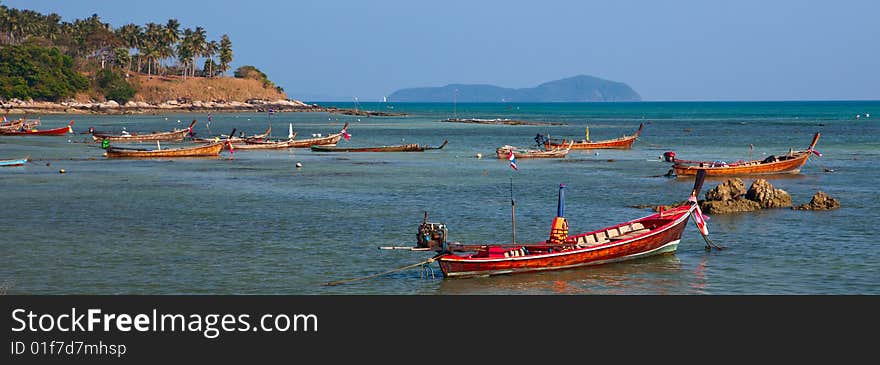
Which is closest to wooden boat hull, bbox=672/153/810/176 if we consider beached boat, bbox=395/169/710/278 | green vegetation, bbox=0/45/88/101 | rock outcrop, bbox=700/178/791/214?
rock outcrop, bbox=700/178/791/214

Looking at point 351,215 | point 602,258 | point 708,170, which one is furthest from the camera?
point 708,170

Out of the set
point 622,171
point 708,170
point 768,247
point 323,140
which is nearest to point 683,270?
point 768,247

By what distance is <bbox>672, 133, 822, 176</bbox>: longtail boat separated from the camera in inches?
2314

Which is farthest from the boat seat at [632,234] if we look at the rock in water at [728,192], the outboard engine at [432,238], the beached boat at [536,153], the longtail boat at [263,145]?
the longtail boat at [263,145]

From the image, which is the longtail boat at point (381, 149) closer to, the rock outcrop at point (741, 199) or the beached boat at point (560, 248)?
the rock outcrop at point (741, 199)

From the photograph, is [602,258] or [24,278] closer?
[24,278]

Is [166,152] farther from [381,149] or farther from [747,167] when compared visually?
[747,167]

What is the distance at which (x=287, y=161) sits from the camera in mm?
77875

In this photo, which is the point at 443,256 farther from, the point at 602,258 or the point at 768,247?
the point at 768,247

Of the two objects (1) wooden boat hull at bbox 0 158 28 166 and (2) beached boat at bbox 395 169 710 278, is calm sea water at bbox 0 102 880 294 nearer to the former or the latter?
(2) beached boat at bbox 395 169 710 278

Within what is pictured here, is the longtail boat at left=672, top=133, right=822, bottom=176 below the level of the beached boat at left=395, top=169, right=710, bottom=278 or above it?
above

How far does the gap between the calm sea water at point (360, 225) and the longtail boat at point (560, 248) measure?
374mm

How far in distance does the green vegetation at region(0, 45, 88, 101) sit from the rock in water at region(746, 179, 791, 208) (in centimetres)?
16958

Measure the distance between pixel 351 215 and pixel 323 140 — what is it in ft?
173
